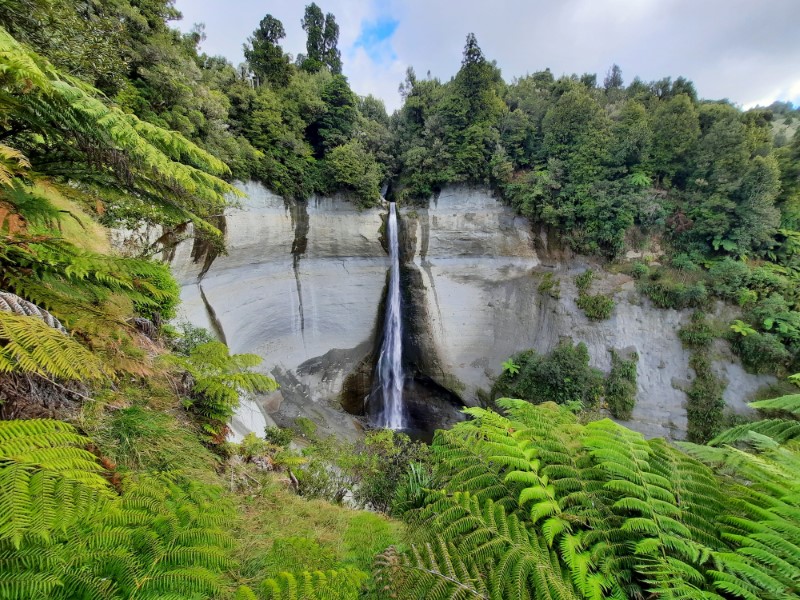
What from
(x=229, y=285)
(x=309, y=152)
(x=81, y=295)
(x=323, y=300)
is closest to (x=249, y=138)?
(x=309, y=152)

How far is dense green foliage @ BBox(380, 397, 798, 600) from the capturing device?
5.19ft

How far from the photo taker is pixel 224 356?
493cm

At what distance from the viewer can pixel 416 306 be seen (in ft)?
48.9

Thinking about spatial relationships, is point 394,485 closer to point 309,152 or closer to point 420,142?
point 309,152

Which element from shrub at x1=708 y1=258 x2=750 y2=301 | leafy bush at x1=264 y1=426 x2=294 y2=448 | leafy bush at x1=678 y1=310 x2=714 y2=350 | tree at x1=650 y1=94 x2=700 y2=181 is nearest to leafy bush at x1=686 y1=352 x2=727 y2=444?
leafy bush at x1=678 y1=310 x2=714 y2=350

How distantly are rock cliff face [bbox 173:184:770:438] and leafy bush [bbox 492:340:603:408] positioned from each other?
0.94 metres

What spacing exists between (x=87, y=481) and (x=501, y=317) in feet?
45.4

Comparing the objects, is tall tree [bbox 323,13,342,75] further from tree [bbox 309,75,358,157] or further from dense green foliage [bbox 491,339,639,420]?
dense green foliage [bbox 491,339,639,420]

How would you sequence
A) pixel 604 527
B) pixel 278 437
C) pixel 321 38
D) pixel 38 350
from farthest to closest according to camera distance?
pixel 321 38
pixel 278 437
pixel 604 527
pixel 38 350

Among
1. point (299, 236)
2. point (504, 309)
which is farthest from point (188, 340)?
point (504, 309)

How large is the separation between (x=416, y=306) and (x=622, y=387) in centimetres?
841

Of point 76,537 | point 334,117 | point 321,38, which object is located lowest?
point 76,537

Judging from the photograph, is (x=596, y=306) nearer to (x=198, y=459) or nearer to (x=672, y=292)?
(x=672, y=292)

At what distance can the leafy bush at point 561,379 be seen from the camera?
10.8m
